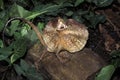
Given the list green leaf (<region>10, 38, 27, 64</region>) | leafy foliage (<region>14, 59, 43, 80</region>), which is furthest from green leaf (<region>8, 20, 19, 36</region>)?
leafy foliage (<region>14, 59, 43, 80</region>)

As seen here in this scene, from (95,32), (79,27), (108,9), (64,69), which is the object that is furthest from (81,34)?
(108,9)

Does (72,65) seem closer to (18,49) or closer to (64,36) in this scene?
(64,36)

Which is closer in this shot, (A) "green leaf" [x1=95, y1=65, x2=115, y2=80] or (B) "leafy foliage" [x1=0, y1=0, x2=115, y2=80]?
(A) "green leaf" [x1=95, y1=65, x2=115, y2=80]

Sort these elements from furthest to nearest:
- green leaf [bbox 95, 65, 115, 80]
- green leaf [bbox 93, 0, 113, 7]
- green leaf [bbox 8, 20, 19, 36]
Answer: green leaf [bbox 93, 0, 113, 7]
green leaf [bbox 8, 20, 19, 36]
green leaf [bbox 95, 65, 115, 80]

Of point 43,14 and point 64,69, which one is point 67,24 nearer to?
point 64,69

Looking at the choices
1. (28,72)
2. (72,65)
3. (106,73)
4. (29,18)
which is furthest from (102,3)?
(28,72)

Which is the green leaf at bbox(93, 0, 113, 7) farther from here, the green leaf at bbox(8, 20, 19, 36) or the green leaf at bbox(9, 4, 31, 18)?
the green leaf at bbox(8, 20, 19, 36)

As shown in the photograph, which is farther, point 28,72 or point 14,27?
point 14,27

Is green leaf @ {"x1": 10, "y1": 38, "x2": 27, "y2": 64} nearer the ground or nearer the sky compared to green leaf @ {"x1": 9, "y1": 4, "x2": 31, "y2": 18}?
nearer the ground

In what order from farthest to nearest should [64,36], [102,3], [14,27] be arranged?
[102,3], [14,27], [64,36]
